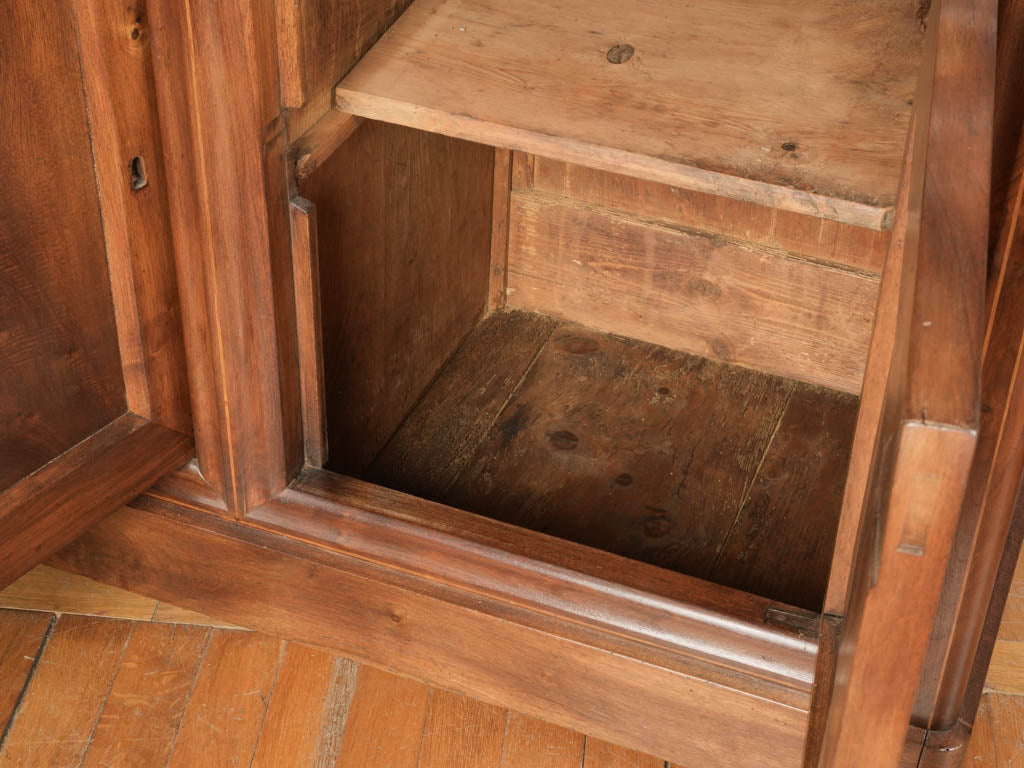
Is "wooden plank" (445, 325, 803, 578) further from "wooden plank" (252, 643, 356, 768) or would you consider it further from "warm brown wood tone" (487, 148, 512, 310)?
"wooden plank" (252, 643, 356, 768)

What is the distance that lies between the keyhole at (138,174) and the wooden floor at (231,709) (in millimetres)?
548

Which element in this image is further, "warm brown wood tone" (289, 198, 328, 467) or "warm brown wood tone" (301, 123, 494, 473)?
"warm brown wood tone" (301, 123, 494, 473)

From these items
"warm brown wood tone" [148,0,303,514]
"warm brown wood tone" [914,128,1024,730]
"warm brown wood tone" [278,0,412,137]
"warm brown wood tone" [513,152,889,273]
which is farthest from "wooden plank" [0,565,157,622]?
"warm brown wood tone" [914,128,1024,730]

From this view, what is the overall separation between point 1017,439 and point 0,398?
0.80 m

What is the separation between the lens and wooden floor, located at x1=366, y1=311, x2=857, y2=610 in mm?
1410

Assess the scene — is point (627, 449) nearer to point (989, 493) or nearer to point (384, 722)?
point (384, 722)

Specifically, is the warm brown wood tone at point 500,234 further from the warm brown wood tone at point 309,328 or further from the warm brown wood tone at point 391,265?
the warm brown wood tone at point 309,328

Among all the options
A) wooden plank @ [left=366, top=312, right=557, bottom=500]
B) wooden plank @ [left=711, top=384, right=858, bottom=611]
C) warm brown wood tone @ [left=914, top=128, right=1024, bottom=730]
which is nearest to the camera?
warm brown wood tone @ [left=914, top=128, right=1024, bottom=730]

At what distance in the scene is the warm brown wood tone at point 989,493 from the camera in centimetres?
92

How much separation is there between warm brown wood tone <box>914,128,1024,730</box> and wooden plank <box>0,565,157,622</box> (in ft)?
2.72

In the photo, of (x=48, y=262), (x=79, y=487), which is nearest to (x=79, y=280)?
(x=48, y=262)

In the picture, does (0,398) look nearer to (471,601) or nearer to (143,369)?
(143,369)

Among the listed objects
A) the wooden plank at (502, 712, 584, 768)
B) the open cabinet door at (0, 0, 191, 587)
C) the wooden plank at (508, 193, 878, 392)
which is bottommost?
the wooden plank at (502, 712, 584, 768)

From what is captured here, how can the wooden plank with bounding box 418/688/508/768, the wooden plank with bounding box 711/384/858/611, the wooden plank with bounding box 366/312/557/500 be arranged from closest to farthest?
the wooden plank with bounding box 418/688/508/768, the wooden plank with bounding box 711/384/858/611, the wooden plank with bounding box 366/312/557/500
